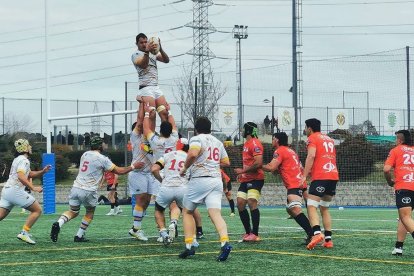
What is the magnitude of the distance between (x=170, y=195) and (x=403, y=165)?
4184 millimetres

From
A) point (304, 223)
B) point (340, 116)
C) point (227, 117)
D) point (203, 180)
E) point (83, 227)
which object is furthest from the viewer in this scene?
point (227, 117)

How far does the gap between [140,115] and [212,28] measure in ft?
148

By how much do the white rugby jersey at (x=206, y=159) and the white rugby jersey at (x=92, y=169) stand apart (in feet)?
10.7

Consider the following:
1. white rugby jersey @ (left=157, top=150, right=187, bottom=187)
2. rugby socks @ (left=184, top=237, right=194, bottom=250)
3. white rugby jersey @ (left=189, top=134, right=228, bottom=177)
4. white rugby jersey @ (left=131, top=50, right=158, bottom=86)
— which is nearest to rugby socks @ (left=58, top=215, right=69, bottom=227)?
white rugby jersey @ (left=157, top=150, right=187, bottom=187)

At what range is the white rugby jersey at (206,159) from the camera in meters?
13.9

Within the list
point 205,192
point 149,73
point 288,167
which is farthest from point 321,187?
point 149,73

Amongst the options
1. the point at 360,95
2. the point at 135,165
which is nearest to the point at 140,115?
the point at 135,165

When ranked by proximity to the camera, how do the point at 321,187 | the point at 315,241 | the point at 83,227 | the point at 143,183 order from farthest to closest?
the point at 143,183 → the point at 83,227 → the point at 321,187 → the point at 315,241

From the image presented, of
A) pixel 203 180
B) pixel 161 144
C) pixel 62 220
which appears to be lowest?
pixel 62 220

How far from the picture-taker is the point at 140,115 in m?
17.7

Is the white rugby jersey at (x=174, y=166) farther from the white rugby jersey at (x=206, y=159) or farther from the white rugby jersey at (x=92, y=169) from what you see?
the white rugby jersey at (x=206, y=159)

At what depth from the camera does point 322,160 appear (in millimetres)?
15859

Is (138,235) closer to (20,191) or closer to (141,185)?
(141,185)

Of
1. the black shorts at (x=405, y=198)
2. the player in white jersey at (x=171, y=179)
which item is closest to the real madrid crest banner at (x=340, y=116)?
the player in white jersey at (x=171, y=179)
